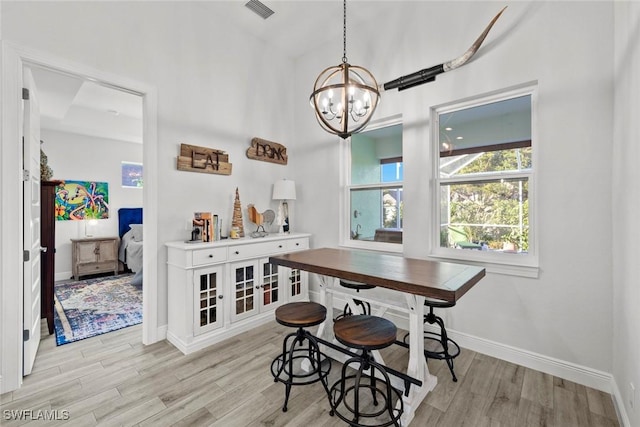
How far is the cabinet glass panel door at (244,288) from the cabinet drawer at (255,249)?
3.7 inches

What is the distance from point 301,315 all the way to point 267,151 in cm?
244

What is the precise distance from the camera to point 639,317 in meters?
1.43

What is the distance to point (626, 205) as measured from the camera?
170 centimetres

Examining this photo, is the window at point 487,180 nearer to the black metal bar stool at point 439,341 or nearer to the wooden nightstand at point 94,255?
the black metal bar stool at point 439,341

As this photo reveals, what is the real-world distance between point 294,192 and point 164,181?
1552 mm

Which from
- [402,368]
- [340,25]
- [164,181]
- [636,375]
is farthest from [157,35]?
[636,375]

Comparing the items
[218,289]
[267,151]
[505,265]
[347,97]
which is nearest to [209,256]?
[218,289]

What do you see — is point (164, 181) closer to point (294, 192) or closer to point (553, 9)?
point (294, 192)

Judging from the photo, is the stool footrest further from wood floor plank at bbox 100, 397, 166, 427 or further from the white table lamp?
the white table lamp

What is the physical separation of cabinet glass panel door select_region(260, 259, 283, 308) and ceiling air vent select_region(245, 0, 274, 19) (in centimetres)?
280

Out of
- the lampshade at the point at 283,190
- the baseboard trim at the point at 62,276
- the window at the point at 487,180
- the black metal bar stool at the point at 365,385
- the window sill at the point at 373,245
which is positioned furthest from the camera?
the baseboard trim at the point at 62,276

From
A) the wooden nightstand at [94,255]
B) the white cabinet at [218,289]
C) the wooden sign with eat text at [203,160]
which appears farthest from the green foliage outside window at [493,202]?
the wooden nightstand at [94,255]

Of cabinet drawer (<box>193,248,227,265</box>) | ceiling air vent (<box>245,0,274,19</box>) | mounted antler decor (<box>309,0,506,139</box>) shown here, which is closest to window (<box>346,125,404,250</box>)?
mounted antler decor (<box>309,0,506,139</box>)

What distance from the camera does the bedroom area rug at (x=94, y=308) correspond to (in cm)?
297
